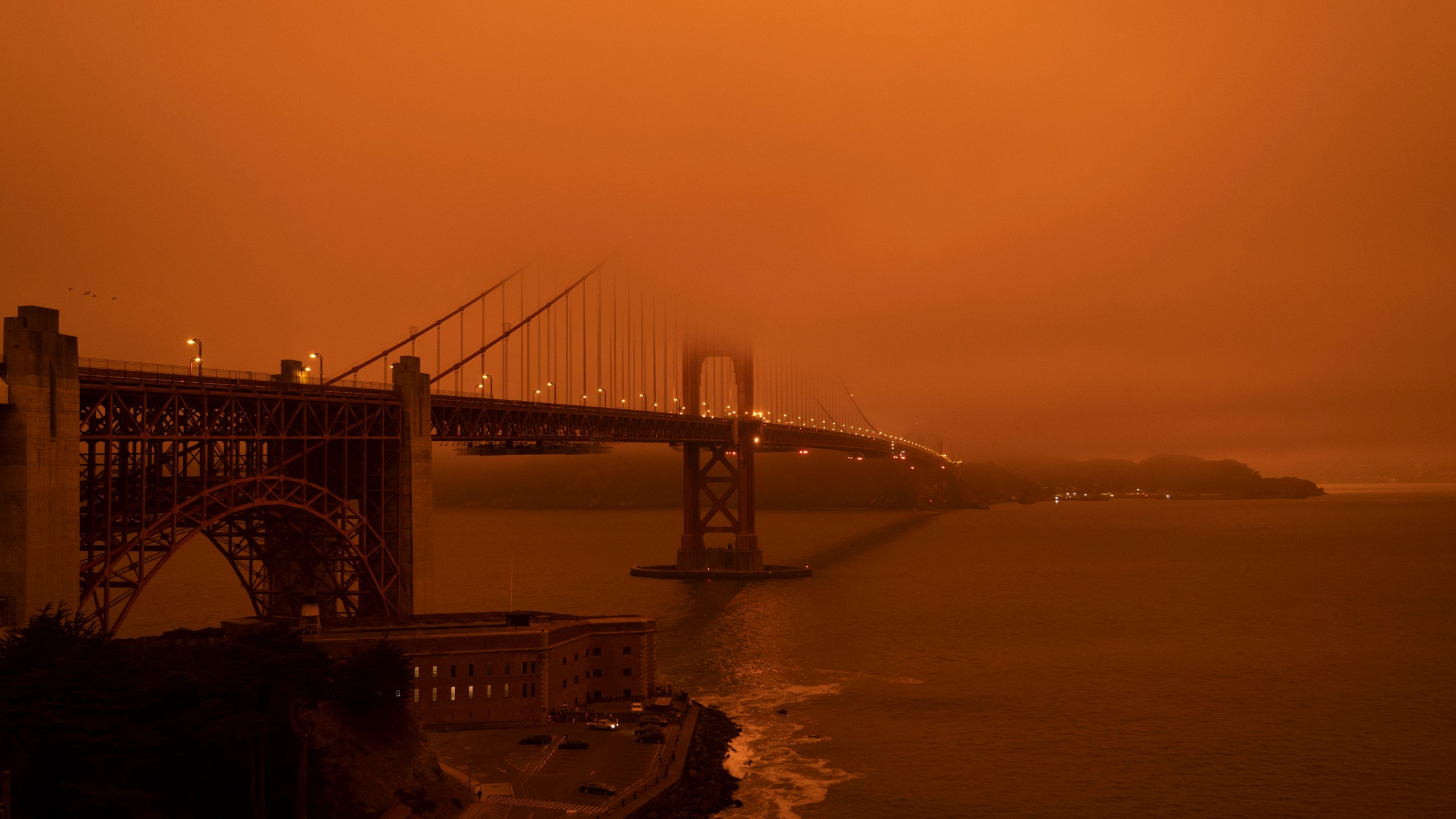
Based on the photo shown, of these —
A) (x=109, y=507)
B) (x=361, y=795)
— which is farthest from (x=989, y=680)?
(x=109, y=507)

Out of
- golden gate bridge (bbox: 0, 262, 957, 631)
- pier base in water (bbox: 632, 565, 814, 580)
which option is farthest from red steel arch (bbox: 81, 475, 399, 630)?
pier base in water (bbox: 632, 565, 814, 580)

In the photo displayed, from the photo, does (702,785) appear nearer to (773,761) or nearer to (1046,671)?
(773,761)

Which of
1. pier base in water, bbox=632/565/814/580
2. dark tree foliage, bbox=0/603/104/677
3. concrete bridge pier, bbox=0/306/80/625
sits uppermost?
concrete bridge pier, bbox=0/306/80/625

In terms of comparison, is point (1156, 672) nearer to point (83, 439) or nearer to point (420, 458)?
point (420, 458)

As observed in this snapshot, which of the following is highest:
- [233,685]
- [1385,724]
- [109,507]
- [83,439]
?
[83,439]

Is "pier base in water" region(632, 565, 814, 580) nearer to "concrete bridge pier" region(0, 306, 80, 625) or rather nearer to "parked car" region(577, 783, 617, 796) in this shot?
"parked car" region(577, 783, 617, 796)
